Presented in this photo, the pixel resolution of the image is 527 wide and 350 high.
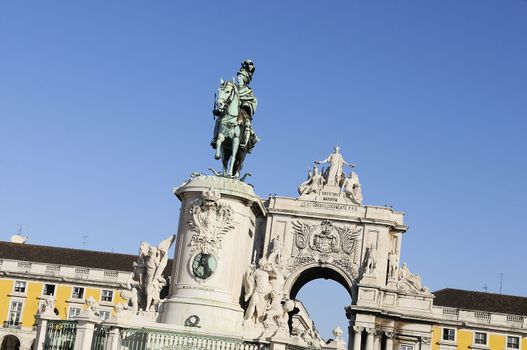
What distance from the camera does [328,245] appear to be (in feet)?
207

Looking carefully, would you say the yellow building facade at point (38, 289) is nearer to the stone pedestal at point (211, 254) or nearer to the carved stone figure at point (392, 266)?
the carved stone figure at point (392, 266)

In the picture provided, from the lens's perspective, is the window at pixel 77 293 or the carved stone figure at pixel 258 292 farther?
the window at pixel 77 293

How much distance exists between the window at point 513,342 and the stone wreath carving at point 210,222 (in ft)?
162

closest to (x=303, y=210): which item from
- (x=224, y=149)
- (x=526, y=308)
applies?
(x=526, y=308)

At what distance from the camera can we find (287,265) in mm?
62062

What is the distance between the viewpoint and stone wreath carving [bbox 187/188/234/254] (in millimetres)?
18141

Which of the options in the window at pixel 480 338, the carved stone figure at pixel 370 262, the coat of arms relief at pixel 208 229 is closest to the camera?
the coat of arms relief at pixel 208 229

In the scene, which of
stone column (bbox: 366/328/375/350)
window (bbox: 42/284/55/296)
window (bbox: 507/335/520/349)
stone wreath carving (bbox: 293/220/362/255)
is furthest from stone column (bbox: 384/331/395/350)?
window (bbox: 42/284/55/296)

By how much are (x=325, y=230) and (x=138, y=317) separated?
46.3 m

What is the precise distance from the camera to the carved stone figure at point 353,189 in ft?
209

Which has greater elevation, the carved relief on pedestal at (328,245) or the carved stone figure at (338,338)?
the carved relief on pedestal at (328,245)

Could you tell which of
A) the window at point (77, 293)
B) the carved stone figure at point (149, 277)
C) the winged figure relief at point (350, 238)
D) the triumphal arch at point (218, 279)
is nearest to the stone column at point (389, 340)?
the winged figure relief at point (350, 238)

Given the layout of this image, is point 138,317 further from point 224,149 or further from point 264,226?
point 264,226

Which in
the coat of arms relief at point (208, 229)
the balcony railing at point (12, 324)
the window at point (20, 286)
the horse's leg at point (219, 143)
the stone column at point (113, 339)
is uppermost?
the window at point (20, 286)
